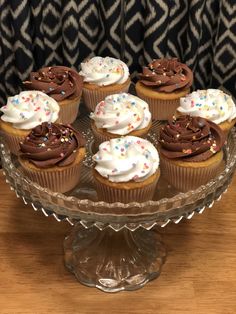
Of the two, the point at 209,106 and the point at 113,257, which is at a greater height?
the point at 209,106

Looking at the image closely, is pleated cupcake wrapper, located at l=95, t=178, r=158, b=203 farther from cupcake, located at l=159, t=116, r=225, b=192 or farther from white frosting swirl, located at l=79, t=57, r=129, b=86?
white frosting swirl, located at l=79, t=57, r=129, b=86

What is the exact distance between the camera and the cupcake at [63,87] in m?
1.24

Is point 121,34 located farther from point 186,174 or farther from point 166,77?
point 186,174

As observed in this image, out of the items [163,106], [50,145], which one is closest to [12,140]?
[50,145]

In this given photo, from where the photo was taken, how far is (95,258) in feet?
3.95

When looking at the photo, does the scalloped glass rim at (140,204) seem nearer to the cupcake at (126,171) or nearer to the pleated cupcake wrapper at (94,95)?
the cupcake at (126,171)

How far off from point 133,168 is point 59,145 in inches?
6.3

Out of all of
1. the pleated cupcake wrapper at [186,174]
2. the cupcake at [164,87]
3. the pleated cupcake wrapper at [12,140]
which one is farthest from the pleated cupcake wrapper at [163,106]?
the pleated cupcake wrapper at [12,140]

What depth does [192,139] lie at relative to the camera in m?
1.05

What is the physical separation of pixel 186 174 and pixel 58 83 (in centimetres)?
41

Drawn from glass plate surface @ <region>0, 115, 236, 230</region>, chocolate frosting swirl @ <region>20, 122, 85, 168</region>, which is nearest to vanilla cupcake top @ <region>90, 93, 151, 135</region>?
chocolate frosting swirl @ <region>20, 122, 85, 168</region>

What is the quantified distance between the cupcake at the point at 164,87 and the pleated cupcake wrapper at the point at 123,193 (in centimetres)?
32

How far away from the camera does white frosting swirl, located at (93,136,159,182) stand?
3.19 feet

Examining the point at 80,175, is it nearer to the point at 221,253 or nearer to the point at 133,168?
the point at 133,168
